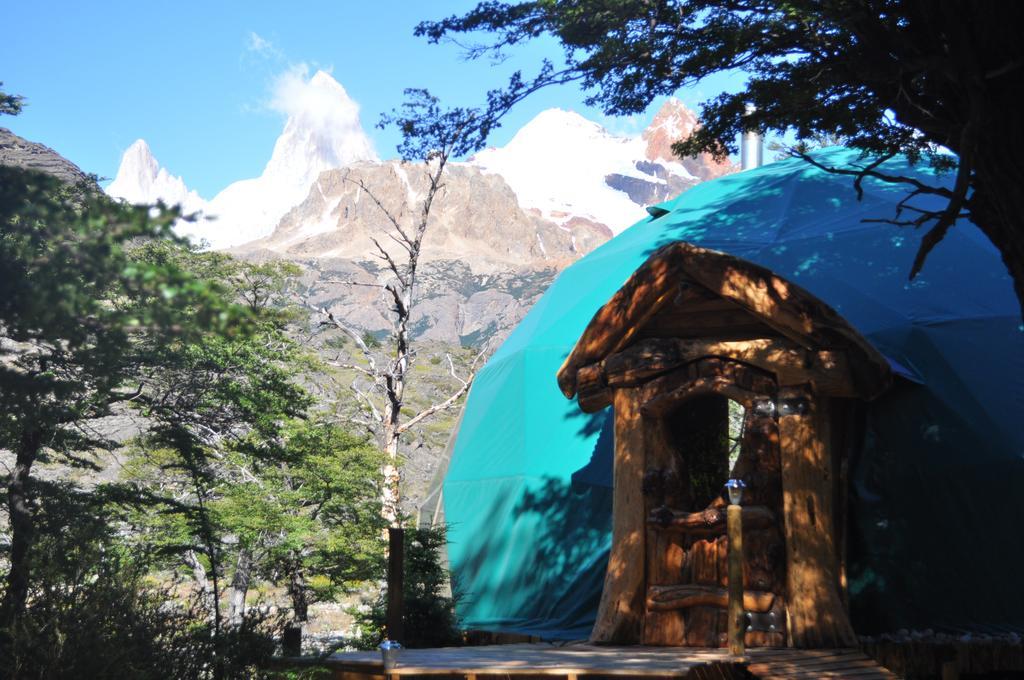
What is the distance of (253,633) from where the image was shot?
679 centimetres

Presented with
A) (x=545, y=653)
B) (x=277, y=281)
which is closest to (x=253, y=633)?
(x=545, y=653)

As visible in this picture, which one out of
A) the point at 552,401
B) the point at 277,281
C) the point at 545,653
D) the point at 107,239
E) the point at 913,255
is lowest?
the point at 545,653

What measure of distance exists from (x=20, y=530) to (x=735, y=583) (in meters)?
4.38

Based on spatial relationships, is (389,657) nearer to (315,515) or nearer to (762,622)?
(762,622)

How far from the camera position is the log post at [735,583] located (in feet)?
22.9

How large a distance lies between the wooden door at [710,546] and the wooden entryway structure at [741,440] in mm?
11

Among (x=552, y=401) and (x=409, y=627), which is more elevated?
(x=552, y=401)

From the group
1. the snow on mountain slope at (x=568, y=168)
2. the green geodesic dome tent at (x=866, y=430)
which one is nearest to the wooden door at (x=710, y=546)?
the green geodesic dome tent at (x=866, y=430)

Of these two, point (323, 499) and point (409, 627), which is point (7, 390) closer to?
point (409, 627)

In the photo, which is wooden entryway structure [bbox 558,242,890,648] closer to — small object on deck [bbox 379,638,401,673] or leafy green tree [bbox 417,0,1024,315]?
leafy green tree [bbox 417,0,1024,315]

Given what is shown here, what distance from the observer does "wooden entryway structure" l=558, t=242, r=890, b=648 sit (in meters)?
8.15

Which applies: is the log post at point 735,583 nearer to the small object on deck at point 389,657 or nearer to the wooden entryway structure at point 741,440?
the wooden entryway structure at point 741,440

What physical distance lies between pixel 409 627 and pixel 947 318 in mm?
6233

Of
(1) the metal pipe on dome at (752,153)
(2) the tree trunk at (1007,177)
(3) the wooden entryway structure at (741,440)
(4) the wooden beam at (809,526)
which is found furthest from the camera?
(1) the metal pipe on dome at (752,153)
